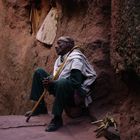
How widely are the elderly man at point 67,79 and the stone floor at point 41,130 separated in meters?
0.19

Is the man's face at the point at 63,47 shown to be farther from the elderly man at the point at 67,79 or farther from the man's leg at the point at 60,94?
A: the man's leg at the point at 60,94

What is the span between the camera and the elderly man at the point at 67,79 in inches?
231

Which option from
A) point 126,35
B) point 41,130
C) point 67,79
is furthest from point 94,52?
point 126,35

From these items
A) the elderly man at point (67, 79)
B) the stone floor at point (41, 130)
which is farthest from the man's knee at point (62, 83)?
the stone floor at point (41, 130)

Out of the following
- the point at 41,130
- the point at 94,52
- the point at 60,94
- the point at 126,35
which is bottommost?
the point at 41,130

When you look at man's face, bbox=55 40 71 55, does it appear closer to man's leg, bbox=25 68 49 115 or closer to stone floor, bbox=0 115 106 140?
man's leg, bbox=25 68 49 115

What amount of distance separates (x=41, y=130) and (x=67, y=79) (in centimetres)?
84

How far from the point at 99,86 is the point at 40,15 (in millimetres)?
4032

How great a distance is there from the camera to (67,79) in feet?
19.5

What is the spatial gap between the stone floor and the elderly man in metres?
0.19

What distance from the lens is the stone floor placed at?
18.6 ft

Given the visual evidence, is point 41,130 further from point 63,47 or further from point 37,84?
point 63,47

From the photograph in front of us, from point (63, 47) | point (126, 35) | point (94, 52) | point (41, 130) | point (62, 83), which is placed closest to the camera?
point (126, 35)

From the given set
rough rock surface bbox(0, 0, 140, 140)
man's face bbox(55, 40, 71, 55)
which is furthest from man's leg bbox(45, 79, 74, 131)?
man's face bbox(55, 40, 71, 55)
